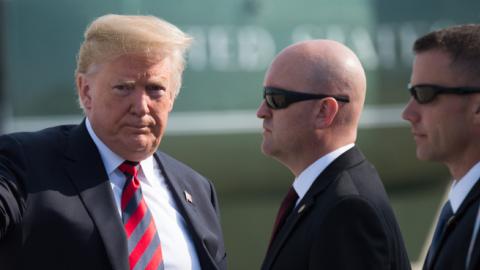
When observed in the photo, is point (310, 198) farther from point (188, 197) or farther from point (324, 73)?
point (188, 197)

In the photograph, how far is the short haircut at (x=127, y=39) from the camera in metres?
2.88

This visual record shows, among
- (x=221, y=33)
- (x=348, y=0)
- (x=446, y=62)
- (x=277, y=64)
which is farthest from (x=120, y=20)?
(x=348, y=0)

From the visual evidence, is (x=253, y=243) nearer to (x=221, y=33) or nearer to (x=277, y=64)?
(x=221, y=33)

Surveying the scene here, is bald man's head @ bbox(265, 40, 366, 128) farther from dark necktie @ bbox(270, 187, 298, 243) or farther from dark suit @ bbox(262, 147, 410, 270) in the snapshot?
dark necktie @ bbox(270, 187, 298, 243)

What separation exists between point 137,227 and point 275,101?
1.90 feet

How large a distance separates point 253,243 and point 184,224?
2965mm

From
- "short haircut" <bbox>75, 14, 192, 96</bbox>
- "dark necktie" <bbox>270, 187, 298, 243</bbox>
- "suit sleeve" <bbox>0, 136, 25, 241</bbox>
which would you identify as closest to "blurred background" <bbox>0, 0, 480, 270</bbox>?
"short haircut" <bbox>75, 14, 192, 96</bbox>

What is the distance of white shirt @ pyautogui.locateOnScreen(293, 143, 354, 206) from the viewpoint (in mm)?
2799

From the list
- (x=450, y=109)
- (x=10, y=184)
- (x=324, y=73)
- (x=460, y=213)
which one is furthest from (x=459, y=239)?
(x=10, y=184)

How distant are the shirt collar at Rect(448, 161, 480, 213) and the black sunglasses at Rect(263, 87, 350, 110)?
42 centimetres

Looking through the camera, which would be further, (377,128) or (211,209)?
(377,128)

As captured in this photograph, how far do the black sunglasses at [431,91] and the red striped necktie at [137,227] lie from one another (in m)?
0.91

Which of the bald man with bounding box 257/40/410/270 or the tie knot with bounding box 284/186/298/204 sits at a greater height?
the bald man with bounding box 257/40/410/270

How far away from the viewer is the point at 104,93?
294 centimetres
